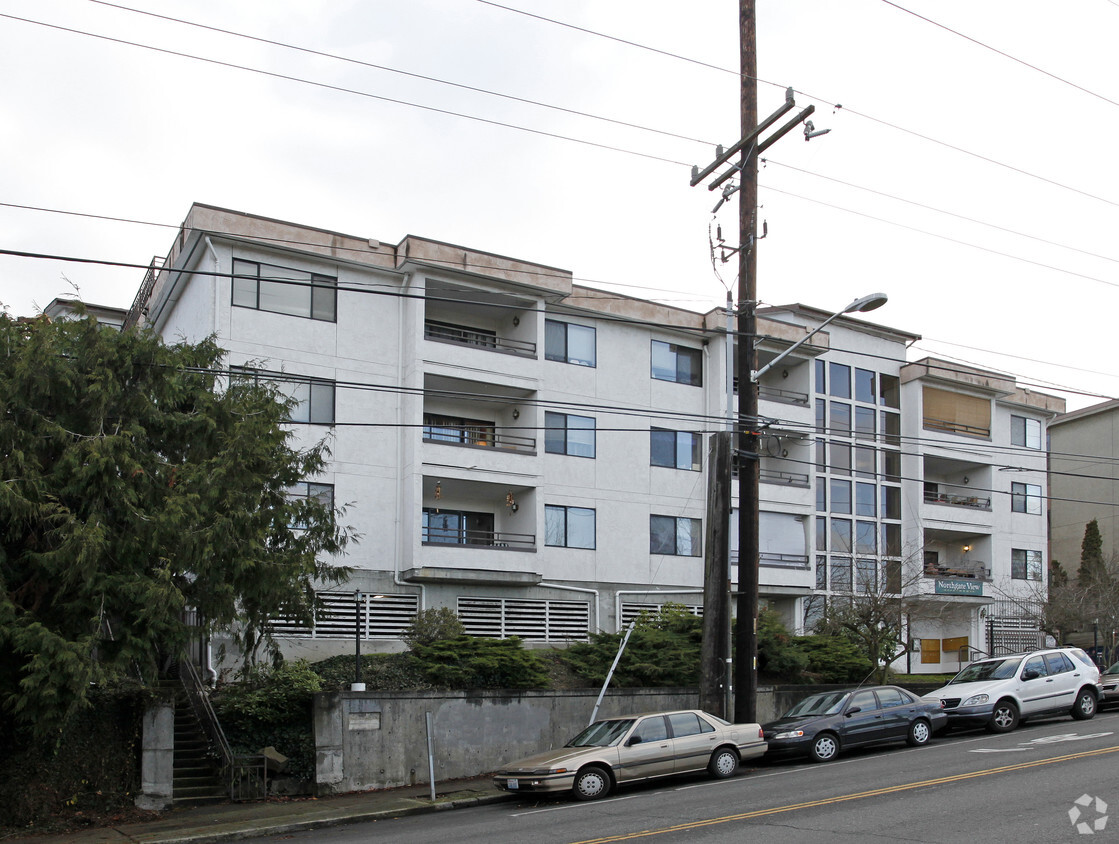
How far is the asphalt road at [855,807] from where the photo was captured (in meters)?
11.9

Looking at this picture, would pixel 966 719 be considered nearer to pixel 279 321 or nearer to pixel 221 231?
pixel 279 321

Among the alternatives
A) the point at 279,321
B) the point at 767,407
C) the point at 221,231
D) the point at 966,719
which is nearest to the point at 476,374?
the point at 279,321

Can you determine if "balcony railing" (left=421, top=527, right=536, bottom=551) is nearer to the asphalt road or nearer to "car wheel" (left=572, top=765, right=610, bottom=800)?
the asphalt road

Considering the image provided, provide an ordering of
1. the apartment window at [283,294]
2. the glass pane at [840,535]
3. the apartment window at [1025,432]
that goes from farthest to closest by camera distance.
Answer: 1. the apartment window at [1025,432]
2. the glass pane at [840,535]
3. the apartment window at [283,294]

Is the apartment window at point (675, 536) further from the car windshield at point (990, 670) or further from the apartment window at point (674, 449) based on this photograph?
the car windshield at point (990, 670)

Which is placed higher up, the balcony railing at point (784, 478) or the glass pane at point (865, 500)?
the balcony railing at point (784, 478)

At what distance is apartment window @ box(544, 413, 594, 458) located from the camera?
108ft

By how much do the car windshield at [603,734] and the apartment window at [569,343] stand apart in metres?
16.3

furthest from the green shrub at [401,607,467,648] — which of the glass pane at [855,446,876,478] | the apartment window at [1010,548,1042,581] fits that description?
the apartment window at [1010,548,1042,581]

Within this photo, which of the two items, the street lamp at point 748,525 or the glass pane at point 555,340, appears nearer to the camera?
the street lamp at point 748,525

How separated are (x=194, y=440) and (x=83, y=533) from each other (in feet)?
11.3

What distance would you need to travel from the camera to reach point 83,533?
611 inches

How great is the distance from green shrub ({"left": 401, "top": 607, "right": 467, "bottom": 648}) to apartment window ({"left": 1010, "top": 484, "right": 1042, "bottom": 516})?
93.0 feet

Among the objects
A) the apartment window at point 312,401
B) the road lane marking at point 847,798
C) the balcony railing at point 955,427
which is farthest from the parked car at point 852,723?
the balcony railing at point 955,427
